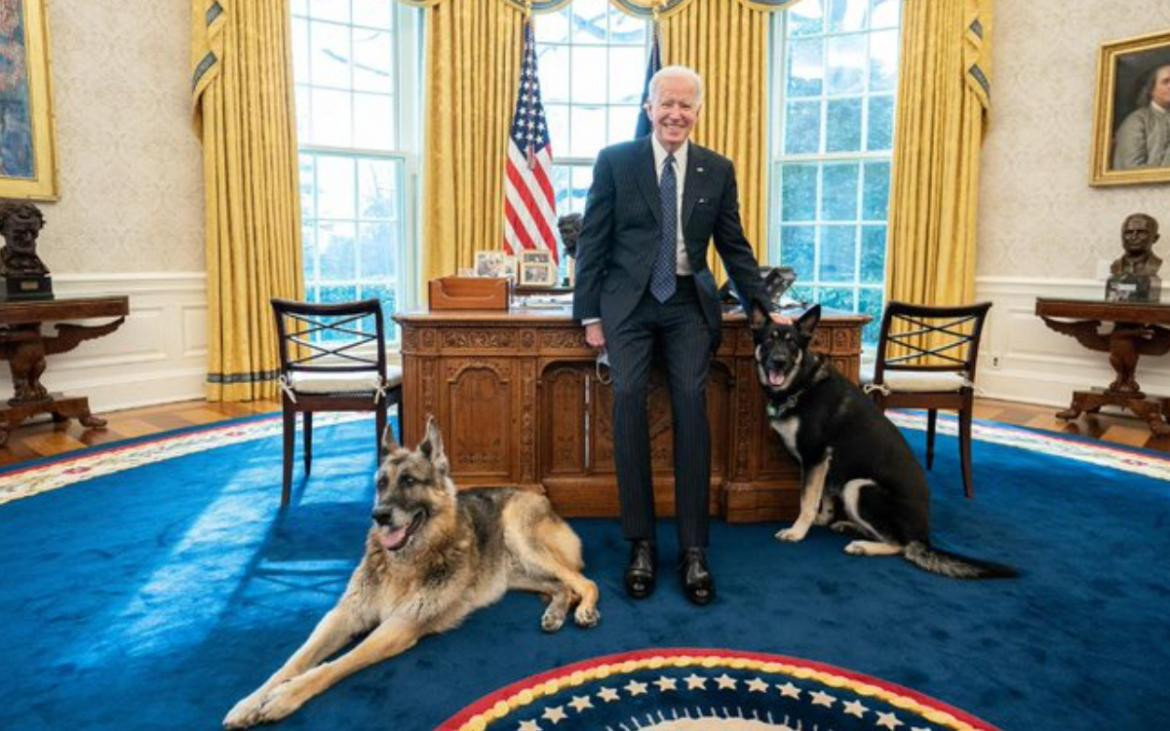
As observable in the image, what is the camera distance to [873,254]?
6.69 m

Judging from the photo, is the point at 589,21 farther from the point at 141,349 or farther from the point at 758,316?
the point at 758,316

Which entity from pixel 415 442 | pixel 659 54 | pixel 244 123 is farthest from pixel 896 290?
pixel 244 123

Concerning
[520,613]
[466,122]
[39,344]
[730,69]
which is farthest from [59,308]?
[730,69]

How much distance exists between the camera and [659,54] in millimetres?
6586

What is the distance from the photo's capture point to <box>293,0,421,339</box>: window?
6.35 meters

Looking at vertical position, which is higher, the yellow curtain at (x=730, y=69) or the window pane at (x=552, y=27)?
the window pane at (x=552, y=27)

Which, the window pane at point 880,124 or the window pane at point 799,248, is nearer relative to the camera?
the window pane at point 880,124

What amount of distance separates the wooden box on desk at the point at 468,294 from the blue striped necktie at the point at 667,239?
0.81 m

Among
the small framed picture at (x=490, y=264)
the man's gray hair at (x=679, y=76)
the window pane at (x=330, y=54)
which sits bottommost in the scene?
the small framed picture at (x=490, y=264)

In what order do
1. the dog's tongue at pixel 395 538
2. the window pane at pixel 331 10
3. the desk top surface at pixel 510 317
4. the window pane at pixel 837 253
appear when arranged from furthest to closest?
the window pane at pixel 837 253
the window pane at pixel 331 10
the desk top surface at pixel 510 317
the dog's tongue at pixel 395 538

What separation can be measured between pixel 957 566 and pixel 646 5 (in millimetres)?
5342

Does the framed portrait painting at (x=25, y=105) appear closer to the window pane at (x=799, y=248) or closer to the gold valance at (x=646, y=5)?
the gold valance at (x=646, y=5)

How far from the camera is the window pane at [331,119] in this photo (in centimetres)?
638

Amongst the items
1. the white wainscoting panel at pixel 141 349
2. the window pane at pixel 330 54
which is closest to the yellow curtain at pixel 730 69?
the window pane at pixel 330 54
